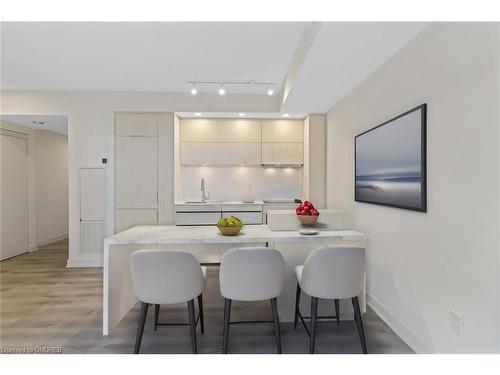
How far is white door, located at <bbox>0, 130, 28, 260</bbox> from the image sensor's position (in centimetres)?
495

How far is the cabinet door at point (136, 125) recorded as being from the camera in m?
4.52

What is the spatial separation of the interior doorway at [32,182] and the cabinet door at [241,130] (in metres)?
2.59

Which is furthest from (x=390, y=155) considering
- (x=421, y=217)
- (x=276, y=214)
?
(x=276, y=214)

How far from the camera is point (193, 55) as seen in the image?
3.25 metres

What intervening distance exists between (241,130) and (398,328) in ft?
12.3

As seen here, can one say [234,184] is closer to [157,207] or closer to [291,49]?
[157,207]

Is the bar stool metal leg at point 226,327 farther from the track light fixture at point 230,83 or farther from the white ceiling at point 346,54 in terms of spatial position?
the track light fixture at point 230,83

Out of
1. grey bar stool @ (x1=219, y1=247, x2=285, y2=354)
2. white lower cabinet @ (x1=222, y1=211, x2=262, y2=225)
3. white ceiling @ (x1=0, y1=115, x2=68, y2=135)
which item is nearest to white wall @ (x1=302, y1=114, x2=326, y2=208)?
white lower cabinet @ (x1=222, y1=211, x2=262, y2=225)

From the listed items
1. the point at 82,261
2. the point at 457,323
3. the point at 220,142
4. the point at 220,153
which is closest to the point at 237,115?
the point at 220,142

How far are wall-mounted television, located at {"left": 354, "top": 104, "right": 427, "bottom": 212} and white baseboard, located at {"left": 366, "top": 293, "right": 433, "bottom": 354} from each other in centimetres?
98

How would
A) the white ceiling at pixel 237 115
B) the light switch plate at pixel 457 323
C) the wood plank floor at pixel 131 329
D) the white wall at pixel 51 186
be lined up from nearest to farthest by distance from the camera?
the light switch plate at pixel 457 323 < the wood plank floor at pixel 131 329 < the white ceiling at pixel 237 115 < the white wall at pixel 51 186

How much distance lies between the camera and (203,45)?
302cm

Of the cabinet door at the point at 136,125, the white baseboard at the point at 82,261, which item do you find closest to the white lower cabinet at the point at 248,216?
the cabinet door at the point at 136,125

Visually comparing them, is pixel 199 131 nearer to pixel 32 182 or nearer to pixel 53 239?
pixel 32 182
